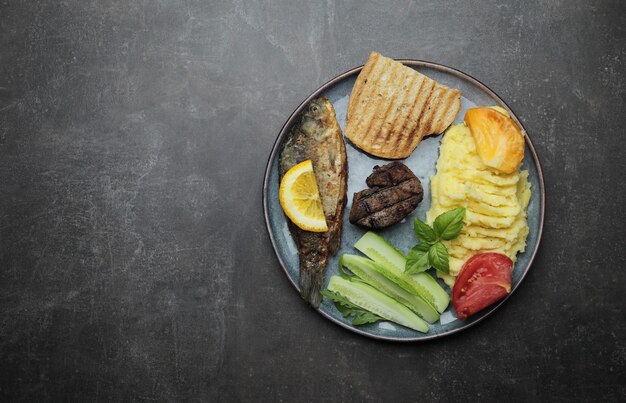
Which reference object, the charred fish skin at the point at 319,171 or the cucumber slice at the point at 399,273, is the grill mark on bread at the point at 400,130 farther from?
the cucumber slice at the point at 399,273

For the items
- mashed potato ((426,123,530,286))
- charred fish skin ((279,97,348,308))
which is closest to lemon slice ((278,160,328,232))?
charred fish skin ((279,97,348,308))

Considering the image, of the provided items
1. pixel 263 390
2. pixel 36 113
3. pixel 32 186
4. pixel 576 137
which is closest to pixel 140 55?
pixel 36 113

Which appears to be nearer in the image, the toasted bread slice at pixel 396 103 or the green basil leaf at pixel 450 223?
the green basil leaf at pixel 450 223

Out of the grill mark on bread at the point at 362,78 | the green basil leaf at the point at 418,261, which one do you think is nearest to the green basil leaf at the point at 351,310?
the green basil leaf at the point at 418,261

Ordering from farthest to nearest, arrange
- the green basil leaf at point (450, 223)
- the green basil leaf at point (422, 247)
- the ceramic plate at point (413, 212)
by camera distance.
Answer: the ceramic plate at point (413, 212), the green basil leaf at point (422, 247), the green basil leaf at point (450, 223)

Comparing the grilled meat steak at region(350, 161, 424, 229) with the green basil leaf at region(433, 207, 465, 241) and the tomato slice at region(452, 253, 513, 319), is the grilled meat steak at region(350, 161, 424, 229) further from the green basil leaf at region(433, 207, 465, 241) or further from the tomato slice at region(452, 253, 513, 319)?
the tomato slice at region(452, 253, 513, 319)

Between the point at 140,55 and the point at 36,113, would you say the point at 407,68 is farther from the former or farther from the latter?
the point at 36,113
